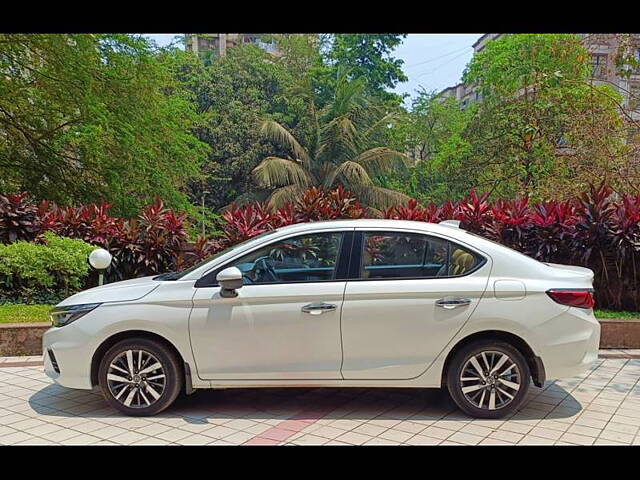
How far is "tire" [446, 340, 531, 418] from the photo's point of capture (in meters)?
4.74

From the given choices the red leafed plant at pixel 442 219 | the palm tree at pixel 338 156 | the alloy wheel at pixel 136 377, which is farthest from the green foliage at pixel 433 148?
the alloy wheel at pixel 136 377

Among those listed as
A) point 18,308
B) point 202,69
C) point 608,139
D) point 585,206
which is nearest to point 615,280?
point 585,206

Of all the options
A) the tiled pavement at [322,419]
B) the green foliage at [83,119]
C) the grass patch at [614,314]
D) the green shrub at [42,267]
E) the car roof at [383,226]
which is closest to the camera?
the tiled pavement at [322,419]

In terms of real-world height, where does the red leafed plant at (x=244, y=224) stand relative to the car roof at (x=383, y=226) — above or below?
above

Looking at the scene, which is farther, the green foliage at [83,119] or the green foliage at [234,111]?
the green foliage at [234,111]

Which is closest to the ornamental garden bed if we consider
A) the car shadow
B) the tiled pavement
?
the tiled pavement

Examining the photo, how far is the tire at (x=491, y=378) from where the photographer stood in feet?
15.6

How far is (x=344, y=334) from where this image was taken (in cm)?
473

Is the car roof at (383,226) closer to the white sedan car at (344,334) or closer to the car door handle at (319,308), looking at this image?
the white sedan car at (344,334)

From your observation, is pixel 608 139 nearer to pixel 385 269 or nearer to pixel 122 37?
pixel 385 269

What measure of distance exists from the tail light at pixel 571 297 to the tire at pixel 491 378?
57 centimetres

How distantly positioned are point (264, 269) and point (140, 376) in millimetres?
1394

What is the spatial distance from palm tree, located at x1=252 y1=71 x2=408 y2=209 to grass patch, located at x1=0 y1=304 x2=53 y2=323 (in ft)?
41.2

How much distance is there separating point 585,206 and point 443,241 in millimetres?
4149
